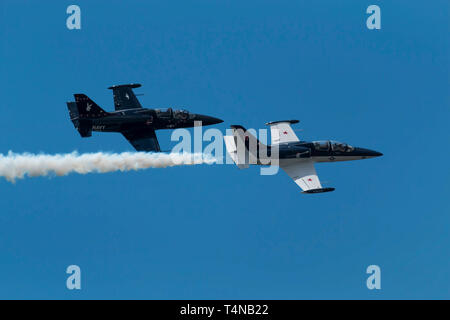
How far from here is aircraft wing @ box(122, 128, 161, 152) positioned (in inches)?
2130

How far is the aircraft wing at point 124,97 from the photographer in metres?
56.3

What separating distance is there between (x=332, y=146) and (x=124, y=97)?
13.9 m

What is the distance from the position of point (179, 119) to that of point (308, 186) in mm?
9509

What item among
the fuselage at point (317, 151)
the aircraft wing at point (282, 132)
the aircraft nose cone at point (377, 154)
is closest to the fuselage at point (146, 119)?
the aircraft wing at point (282, 132)

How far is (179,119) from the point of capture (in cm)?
5575

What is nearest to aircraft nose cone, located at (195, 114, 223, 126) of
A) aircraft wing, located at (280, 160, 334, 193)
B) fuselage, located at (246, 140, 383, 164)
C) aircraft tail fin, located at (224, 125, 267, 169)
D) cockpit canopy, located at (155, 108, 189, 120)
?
cockpit canopy, located at (155, 108, 189, 120)

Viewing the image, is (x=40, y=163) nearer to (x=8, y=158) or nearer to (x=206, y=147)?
(x=8, y=158)

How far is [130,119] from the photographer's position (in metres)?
54.5

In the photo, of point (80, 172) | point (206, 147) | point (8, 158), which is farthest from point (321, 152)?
point (8, 158)

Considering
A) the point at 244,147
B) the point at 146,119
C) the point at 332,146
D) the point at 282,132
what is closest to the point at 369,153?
the point at 332,146

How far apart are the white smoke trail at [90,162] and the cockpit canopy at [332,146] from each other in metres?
7.00

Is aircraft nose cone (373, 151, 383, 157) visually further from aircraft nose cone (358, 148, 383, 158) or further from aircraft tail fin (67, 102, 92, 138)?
aircraft tail fin (67, 102, 92, 138)

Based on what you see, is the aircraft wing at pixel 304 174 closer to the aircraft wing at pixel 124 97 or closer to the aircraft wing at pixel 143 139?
the aircraft wing at pixel 143 139

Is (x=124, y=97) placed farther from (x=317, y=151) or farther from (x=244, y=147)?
(x=317, y=151)
